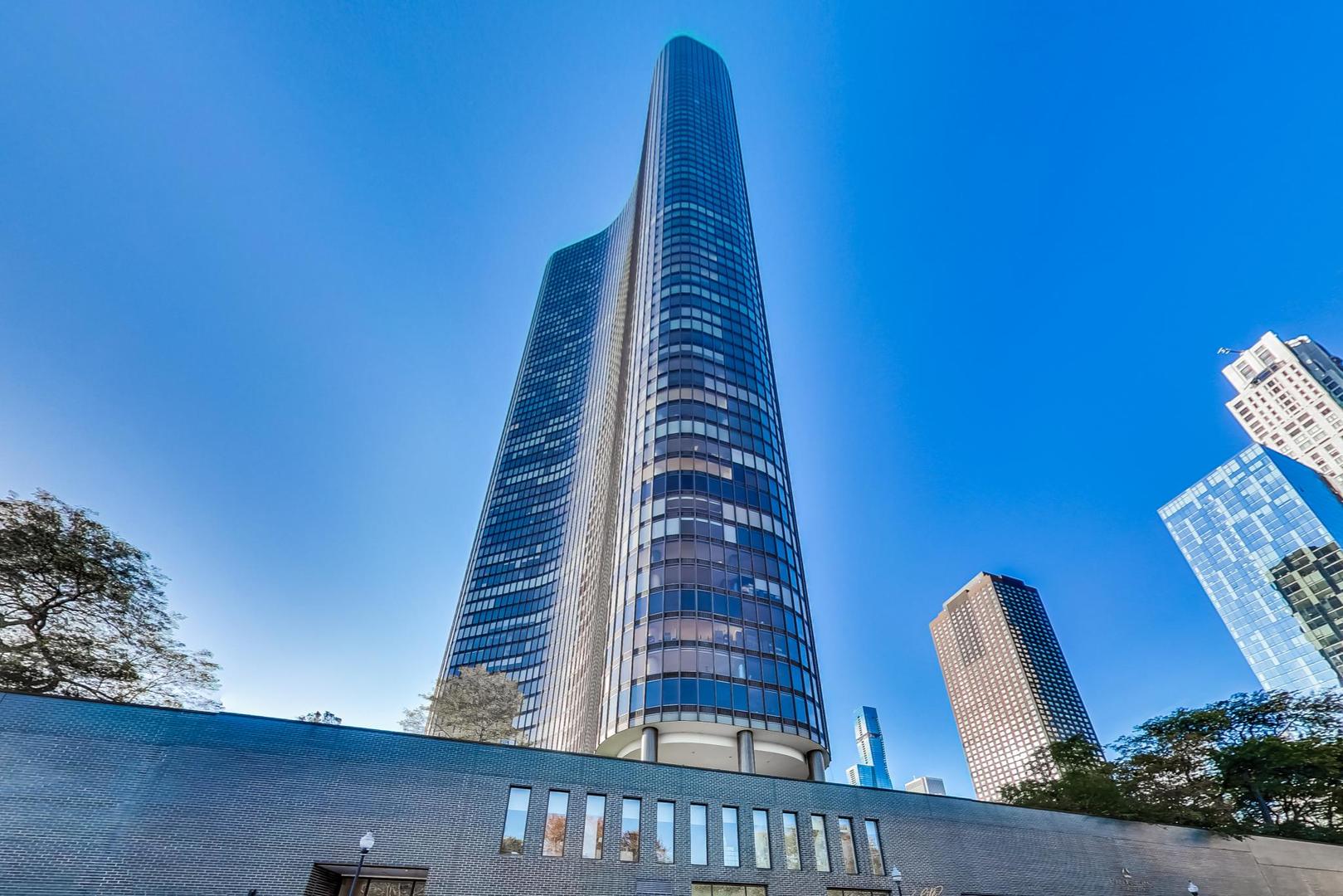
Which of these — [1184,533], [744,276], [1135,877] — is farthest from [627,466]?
[1184,533]

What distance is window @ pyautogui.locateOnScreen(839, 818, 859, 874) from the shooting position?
2714cm

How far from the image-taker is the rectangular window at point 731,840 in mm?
25109

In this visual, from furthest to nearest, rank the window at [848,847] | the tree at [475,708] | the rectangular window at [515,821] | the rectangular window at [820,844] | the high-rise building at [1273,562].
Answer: the high-rise building at [1273,562]
the tree at [475,708]
the window at [848,847]
the rectangular window at [820,844]
the rectangular window at [515,821]

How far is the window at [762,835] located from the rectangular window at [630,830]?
5476 millimetres

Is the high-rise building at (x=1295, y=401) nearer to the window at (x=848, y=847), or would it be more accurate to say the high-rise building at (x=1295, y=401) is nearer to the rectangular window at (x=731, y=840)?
the window at (x=848, y=847)

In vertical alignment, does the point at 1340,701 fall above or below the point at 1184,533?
below

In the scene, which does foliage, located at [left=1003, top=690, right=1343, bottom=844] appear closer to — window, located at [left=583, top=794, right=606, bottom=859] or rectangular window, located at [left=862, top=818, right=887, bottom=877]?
rectangular window, located at [left=862, top=818, right=887, bottom=877]

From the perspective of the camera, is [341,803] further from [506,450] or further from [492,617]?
[506,450]

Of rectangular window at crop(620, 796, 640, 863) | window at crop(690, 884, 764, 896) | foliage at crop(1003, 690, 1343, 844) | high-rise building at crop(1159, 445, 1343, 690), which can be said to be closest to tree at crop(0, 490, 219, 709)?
rectangular window at crop(620, 796, 640, 863)

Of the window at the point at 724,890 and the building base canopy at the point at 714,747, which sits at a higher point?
the building base canopy at the point at 714,747

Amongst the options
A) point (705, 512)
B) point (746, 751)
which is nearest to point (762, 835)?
point (746, 751)

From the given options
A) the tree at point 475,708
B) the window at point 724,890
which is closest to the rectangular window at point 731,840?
the window at point 724,890

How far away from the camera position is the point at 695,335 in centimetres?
5450

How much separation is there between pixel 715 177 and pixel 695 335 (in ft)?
110
